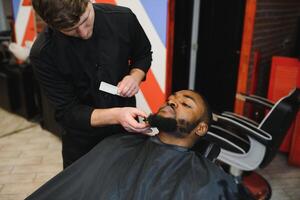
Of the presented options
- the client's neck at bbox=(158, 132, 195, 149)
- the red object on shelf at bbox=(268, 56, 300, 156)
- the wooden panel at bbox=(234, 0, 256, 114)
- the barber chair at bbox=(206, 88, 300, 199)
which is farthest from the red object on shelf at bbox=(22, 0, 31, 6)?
the client's neck at bbox=(158, 132, 195, 149)

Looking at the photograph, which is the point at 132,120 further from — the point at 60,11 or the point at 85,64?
the point at 60,11

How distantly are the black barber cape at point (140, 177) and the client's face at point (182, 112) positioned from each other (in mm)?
93

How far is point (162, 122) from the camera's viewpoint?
106 centimetres

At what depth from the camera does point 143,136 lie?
4.02 feet

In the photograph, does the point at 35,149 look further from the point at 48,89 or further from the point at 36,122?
the point at 48,89

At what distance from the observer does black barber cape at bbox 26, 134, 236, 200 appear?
0.99 meters

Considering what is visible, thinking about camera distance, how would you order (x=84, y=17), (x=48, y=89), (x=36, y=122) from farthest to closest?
1. (x=36, y=122)
2. (x=48, y=89)
3. (x=84, y=17)

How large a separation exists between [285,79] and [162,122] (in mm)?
1575

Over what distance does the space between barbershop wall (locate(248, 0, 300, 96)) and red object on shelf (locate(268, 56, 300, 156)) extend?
0.18 meters

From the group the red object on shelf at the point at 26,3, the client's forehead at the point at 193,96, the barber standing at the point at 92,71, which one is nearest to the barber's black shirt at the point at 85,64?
the barber standing at the point at 92,71

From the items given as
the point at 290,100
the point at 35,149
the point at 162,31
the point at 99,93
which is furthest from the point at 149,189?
→ the point at 35,149

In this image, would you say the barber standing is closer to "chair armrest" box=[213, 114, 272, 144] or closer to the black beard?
the black beard

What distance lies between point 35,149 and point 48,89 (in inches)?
63.3

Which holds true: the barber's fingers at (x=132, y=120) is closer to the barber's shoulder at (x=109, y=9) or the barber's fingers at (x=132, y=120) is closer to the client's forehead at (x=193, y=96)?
the client's forehead at (x=193, y=96)
